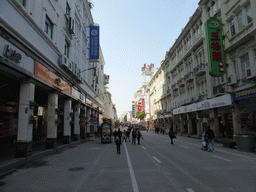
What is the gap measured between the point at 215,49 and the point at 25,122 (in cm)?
2038

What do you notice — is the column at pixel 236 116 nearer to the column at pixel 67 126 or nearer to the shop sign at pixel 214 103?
the shop sign at pixel 214 103

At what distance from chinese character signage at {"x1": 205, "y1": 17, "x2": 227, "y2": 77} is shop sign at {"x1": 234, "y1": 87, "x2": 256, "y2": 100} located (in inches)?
126

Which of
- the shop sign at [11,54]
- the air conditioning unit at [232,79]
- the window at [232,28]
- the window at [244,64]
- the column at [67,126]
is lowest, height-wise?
the column at [67,126]

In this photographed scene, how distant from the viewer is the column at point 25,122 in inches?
407

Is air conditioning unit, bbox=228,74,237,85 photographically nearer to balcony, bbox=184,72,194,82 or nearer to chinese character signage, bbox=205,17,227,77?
chinese character signage, bbox=205,17,227,77

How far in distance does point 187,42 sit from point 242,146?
2514 centimetres

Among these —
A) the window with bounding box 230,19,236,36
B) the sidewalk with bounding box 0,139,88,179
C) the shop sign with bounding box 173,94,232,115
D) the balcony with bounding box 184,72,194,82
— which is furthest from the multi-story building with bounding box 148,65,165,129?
the sidewalk with bounding box 0,139,88,179

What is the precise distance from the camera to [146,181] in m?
6.51

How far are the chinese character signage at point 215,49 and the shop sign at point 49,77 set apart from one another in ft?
53.1

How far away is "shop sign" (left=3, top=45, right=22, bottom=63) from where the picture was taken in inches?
333

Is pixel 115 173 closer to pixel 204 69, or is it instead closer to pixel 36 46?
pixel 36 46

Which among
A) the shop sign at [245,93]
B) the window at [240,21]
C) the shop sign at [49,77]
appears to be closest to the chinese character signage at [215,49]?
the window at [240,21]

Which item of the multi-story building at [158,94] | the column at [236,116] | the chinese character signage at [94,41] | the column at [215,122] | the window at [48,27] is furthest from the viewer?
the multi-story building at [158,94]

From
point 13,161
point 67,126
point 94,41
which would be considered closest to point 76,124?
point 67,126
